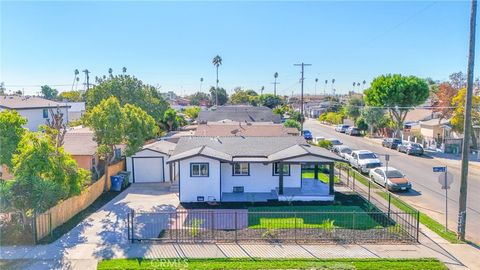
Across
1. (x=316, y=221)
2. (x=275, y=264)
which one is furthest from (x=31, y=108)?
(x=275, y=264)

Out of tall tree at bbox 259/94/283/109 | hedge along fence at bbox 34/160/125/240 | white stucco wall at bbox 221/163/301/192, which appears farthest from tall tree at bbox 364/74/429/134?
tall tree at bbox 259/94/283/109

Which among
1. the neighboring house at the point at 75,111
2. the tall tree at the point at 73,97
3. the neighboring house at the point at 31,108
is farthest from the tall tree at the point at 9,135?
the tall tree at the point at 73,97

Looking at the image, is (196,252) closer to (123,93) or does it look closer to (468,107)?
(468,107)

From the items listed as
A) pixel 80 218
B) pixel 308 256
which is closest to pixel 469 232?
pixel 308 256

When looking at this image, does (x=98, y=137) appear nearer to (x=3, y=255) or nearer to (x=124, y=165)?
(x=124, y=165)
